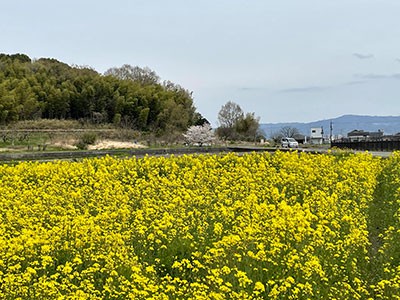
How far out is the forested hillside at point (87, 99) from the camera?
50031 mm

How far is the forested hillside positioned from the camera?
5003cm

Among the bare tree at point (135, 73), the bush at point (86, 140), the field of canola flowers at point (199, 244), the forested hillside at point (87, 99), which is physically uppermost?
the bare tree at point (135, 73)

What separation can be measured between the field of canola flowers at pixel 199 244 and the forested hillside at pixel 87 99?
1604 inches

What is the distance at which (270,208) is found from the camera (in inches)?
303

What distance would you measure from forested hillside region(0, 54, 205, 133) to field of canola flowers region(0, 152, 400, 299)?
40.8 metres

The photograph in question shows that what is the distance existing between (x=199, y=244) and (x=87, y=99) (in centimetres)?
4973

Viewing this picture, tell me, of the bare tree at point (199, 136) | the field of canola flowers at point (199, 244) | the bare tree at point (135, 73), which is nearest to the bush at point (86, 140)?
the bare tree at point (199, 136)

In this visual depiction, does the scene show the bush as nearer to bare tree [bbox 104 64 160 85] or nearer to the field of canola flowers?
the field of canola flowers

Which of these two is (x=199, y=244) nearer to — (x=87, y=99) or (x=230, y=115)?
(x=87, y=99)

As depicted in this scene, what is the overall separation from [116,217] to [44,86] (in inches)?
1896

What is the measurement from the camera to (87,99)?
54.5 m

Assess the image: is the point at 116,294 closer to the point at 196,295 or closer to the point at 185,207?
the point at 196,295

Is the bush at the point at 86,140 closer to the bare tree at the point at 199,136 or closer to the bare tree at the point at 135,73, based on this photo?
the bare tree at the point at 199,136

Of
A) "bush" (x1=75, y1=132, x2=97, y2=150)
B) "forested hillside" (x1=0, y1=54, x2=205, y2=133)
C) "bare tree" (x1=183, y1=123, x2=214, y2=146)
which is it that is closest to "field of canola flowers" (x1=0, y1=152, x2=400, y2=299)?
"bush" (x1=75, y1=132, x2=97, y2=150)
